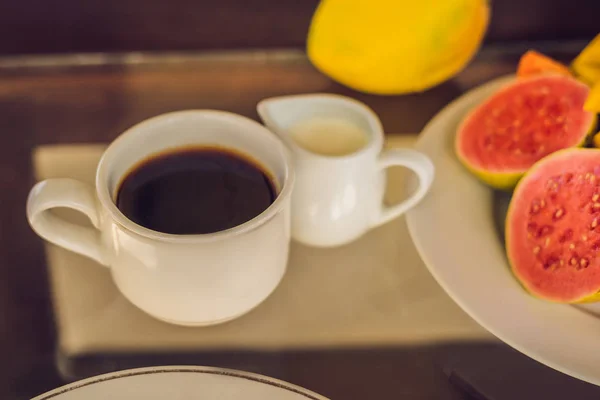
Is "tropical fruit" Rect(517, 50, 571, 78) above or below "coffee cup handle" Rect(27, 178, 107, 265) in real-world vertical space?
above

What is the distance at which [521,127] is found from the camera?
562 millimetres

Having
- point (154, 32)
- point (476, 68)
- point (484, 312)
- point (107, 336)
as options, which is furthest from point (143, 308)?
point (476, 68)

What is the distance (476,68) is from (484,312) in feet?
1.25

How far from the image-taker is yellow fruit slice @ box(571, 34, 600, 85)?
0.56m

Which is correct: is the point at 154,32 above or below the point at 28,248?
above

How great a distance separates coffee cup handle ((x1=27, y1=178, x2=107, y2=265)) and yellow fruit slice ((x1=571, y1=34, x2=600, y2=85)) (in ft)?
1.48

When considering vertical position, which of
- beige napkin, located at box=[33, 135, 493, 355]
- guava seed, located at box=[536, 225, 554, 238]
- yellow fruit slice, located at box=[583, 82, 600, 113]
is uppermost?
yellow fruit slice, located at box=[583, 82, 600, 113]

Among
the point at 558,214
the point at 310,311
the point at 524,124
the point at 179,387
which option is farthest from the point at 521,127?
the point at 179,387

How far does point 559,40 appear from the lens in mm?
759

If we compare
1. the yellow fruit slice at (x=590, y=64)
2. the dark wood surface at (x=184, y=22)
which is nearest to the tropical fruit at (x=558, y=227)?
the yellow fruit slice at (x=590, y=64)

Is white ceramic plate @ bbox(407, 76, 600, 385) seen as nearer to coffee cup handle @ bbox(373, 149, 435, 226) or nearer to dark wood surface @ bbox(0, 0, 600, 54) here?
coffee cup handle @ bbox(373, 149, 435, 226)

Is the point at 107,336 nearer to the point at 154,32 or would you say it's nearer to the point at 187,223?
the point at 187,223

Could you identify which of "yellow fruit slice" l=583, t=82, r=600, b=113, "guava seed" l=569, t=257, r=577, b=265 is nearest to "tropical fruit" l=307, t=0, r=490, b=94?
"yellow fruit slice" l=583, t=82, r=600, b=113

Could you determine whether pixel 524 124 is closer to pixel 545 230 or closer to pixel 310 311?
pixel 545 230
